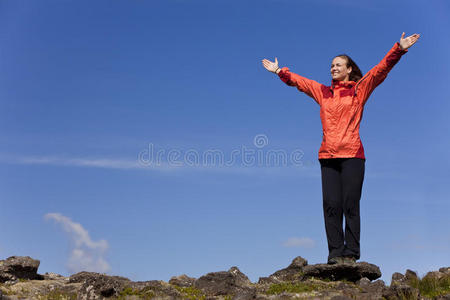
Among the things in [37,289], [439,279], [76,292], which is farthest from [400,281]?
[37,289]

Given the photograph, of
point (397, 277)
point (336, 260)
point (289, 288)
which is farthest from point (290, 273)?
point (397, 277)

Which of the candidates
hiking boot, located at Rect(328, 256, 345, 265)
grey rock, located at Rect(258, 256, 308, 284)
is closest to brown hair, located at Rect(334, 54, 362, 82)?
hiking boot, located at Rect(328, 256, 345, 265)

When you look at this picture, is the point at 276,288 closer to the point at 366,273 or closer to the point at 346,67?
the point at 366,273

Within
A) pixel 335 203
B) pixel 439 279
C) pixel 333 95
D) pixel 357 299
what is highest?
pixel 333 95

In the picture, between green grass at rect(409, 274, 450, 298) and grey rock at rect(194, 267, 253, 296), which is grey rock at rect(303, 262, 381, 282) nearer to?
green grass at rect(409, 274, 450, 298)

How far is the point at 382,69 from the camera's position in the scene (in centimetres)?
1302

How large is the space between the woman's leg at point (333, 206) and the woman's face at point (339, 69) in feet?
6.99

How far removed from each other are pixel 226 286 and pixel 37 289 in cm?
451

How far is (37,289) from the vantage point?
12.7 m

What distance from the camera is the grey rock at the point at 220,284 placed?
11.9 m

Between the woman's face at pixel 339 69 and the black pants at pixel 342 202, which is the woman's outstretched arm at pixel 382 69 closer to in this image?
the woman's face at pixel 339 69

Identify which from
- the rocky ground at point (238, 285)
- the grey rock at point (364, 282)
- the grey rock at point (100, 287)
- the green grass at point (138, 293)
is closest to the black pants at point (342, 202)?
the rocky ground at point (238, 285)

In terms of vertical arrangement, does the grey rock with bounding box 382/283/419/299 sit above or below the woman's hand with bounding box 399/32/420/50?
below

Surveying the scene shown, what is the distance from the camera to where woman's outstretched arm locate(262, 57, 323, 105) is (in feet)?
45.2
